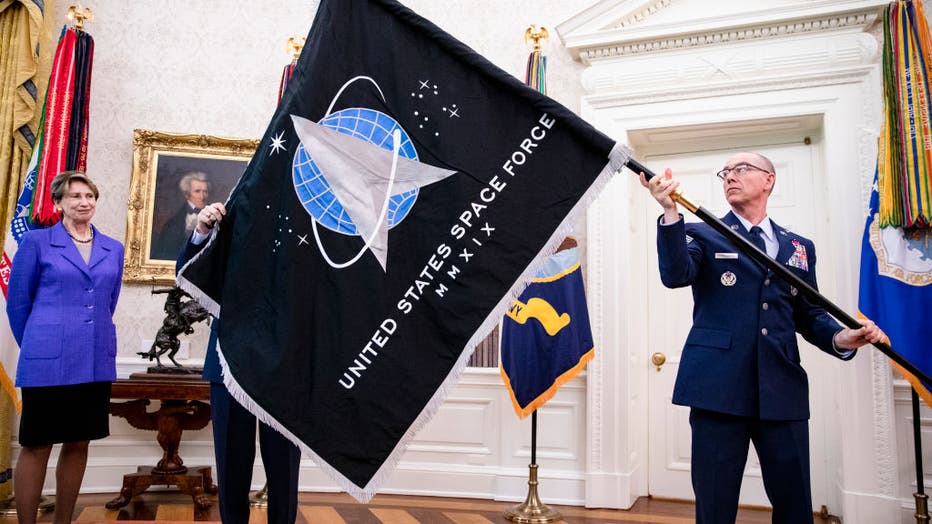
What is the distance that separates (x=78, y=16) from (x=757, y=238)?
13.9 feet

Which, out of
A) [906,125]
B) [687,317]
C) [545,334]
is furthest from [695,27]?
[545,334]

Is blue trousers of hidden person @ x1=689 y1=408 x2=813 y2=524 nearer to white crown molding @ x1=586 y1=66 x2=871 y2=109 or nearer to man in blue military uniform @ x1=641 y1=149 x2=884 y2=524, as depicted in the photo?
man in blue military uniform @ x1=641 y1=149 x2=884 y2=524

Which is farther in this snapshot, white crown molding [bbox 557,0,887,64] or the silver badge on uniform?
white crown molding [bbox 557,0,887,64]

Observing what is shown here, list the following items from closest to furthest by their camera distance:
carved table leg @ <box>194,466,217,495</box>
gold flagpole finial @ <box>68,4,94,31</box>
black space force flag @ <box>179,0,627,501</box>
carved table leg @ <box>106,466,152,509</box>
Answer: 1. black space force flag @ <box>179,0,627,501</box>
2. carved table leg @ <box>106,466,152,509</box>
3. carved table leg @ <box>194,466,217,495</box>
4. gold flagpole finial @ <box>68,4,94,31</box>

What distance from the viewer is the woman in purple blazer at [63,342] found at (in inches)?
110

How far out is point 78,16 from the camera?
4.24m

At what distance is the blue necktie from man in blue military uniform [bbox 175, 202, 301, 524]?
1589 millimetres

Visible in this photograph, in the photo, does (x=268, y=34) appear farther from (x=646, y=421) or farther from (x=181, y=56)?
(x=646, y=421)

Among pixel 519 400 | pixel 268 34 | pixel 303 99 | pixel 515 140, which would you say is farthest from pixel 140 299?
pixel 515 140

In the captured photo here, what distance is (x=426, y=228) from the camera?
65.1 inches

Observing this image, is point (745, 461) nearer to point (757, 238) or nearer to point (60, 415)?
point (757, 238)

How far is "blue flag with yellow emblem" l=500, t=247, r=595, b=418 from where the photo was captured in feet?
12.8

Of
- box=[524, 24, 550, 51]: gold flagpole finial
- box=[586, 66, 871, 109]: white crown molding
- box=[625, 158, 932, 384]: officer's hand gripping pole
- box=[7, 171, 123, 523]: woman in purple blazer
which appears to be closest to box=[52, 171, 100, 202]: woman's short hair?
box=[7, 171, 123, 523]: woman in purple blazer

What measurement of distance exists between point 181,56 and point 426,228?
12.6ft
